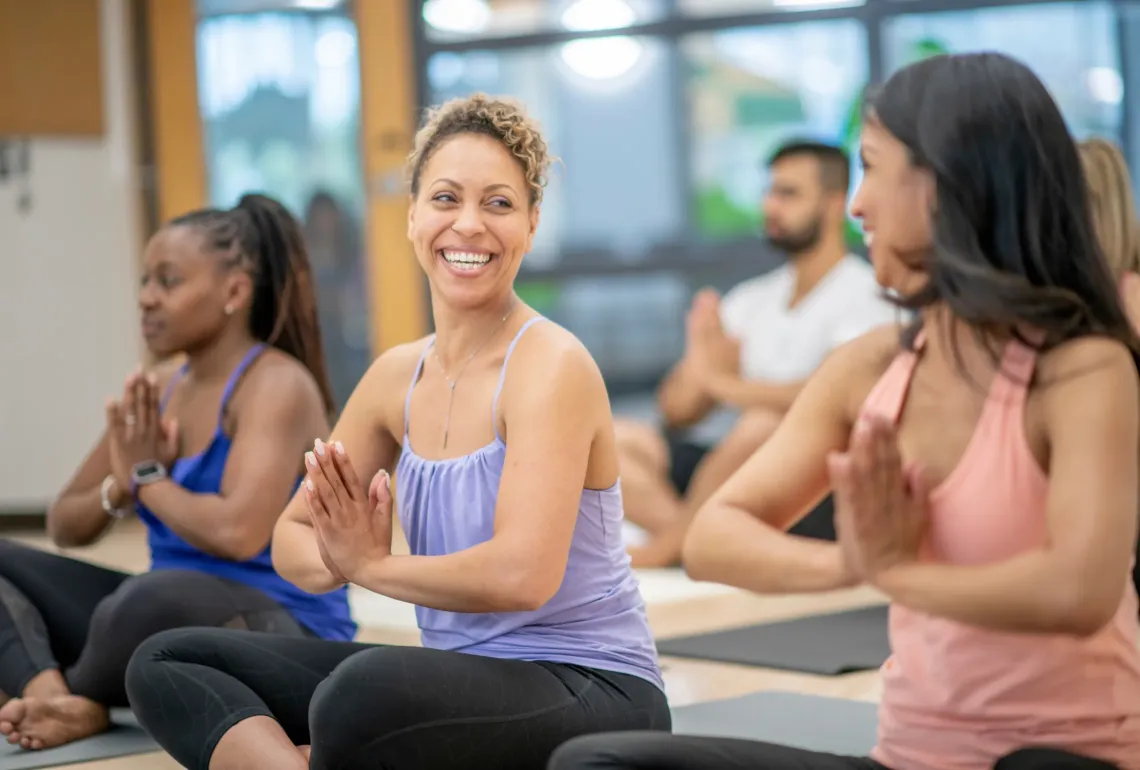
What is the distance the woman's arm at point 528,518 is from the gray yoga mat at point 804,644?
139 centimetres

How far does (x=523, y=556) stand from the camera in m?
1.77

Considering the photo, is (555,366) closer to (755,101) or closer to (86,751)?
(86,751)

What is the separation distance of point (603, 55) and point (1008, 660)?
527 cm

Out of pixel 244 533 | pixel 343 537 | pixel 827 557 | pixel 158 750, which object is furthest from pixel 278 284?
pixel 827 557

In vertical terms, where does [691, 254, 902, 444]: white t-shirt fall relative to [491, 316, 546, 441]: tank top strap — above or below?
below

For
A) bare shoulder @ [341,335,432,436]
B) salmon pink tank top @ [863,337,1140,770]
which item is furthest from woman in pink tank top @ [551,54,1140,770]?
bare shoulder @ [341,335,432,436]

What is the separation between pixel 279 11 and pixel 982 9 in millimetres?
2993

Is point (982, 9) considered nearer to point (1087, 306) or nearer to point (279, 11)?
point (279, 11)

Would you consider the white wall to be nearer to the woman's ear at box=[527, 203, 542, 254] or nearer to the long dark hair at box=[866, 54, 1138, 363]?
the woman's ear at box=[527, 203, 542, 254]

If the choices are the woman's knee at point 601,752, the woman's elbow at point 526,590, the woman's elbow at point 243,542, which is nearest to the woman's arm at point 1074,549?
the woman's knee at point 601,752

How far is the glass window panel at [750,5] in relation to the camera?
6078 mm

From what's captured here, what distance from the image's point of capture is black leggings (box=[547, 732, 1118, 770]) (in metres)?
1.41

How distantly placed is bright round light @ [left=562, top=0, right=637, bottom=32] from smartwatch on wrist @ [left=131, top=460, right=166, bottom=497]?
13.6 feet

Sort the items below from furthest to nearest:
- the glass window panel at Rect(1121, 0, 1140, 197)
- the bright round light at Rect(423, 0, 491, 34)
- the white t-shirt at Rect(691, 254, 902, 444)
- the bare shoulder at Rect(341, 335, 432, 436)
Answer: the bright round light at Rect(423, 0, 491, 34)
the glass window panel at Rect(1121, 0, 1140, 197)
the white t-shirt at Rect(691, 254, 902, 444)
the bare shoulder at Rect(341, 335, 432, 436)
